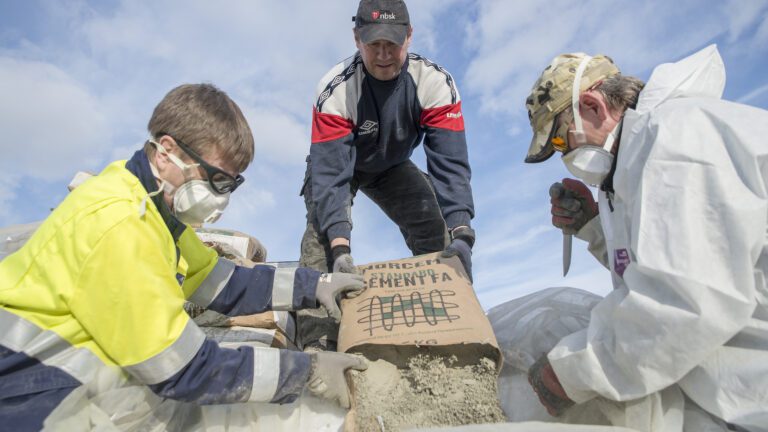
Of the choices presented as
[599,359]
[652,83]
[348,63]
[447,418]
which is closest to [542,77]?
[652,83]

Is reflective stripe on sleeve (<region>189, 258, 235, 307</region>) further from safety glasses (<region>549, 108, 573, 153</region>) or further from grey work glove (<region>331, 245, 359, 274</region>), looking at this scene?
safety glasses (<region>549, 108, 573, 153</region>)

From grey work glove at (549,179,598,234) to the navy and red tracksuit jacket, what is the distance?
58cm

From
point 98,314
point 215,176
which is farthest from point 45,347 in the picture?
point 215,176

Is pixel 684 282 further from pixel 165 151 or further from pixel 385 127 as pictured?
pixel 385 127

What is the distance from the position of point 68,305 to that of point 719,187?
1.74 meters

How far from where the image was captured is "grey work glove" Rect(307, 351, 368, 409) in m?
1.71

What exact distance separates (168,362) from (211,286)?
781mm

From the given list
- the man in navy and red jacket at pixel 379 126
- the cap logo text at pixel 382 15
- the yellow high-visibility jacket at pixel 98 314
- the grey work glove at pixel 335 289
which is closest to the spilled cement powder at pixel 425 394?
the grey work glove at pixel 335 289

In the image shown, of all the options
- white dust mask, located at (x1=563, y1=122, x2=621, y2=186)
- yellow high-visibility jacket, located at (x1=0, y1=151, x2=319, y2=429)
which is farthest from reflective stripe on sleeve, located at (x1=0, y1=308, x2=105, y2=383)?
white dust mask, located at (x1=563, y1=122, x2=621, y2=186)

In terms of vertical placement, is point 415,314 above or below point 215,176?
below

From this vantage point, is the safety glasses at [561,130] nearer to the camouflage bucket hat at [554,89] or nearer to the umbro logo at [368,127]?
the camouflage bucket hat at [554,89]

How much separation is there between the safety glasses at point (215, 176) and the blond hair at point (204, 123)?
18mm

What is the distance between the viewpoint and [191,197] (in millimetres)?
1715

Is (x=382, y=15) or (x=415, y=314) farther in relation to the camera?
(x=382, y=15)
